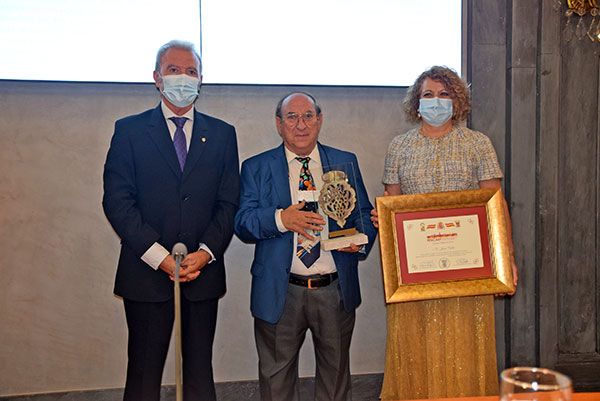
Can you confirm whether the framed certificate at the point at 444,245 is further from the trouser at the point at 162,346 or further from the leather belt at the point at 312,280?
the trouser at the point at 162,346

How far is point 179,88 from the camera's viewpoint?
2416mm

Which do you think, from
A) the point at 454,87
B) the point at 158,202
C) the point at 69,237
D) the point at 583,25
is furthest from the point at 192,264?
the point at 583,25

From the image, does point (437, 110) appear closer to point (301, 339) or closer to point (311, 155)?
point (311, 155)

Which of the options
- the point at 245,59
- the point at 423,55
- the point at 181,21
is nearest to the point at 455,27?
the point at 423,55

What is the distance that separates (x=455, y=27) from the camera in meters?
3.17

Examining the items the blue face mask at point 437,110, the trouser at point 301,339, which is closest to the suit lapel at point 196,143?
the trouser at point 301,339

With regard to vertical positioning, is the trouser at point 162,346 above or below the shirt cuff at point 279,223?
below

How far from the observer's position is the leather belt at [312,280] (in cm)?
241

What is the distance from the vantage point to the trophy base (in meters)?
2.25

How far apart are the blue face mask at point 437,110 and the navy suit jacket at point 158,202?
3.08ft

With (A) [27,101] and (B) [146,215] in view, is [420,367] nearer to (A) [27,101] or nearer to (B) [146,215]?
(B) [146,215]

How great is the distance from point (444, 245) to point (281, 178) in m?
0.72

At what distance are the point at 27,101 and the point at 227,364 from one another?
1.72 metres

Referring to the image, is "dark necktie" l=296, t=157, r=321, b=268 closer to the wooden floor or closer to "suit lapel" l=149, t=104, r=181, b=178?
"suit lapel" l=149, t=104, r=181, b=178
